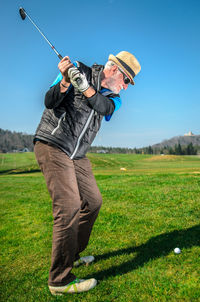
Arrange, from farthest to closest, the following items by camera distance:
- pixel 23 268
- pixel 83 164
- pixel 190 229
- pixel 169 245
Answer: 1. pixel 190 229
2. pixel 169 245
3. pixel 23 268
4. pixel 83 164

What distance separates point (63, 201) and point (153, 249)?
7.13 feet

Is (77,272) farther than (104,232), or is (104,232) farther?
(104,232)

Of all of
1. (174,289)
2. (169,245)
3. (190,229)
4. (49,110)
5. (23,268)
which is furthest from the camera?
(190,229)

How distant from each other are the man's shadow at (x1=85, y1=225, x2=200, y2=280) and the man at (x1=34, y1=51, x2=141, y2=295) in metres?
0.54

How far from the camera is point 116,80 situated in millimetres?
4113

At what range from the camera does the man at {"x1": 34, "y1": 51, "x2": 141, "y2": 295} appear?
3.58m

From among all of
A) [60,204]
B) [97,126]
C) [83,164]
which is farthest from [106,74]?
[60,204]

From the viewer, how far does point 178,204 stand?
7.99m

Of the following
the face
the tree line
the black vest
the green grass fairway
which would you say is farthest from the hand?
the tree line

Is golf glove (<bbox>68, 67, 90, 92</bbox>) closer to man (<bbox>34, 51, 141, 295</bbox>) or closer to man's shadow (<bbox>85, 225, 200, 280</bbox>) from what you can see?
man (<bbox>34, 51, 141, 295</bbox>)

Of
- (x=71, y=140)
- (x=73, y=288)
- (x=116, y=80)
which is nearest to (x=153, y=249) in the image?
(x=73, y=288)

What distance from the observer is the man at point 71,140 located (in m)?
3.58

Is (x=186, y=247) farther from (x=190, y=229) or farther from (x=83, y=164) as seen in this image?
(x=83, y=164)

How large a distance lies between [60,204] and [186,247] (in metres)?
Answer: 2.56
